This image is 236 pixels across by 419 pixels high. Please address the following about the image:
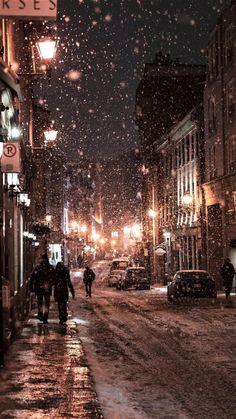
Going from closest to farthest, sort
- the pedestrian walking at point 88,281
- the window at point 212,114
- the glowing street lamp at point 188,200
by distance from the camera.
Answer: the pedestrian walking at point 88,281 < the window at point 212,114 < the glowing street lamp at point 188,200

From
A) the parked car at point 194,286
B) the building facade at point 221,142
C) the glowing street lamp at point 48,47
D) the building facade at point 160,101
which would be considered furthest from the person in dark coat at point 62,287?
the building facade at point 160,101

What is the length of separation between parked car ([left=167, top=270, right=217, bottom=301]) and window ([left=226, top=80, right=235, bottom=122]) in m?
13.0

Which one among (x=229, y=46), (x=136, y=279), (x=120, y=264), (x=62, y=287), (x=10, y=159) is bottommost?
(x=136, y=279)

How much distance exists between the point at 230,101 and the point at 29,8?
32.2 metres

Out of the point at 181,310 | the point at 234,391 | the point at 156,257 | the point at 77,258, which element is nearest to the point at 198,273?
the point at 181,310

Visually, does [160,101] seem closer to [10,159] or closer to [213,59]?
[213,59]

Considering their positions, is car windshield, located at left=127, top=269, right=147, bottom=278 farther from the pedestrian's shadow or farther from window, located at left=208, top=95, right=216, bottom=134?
the pedestrian's shadow

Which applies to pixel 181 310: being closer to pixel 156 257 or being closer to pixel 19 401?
pixel 19 401

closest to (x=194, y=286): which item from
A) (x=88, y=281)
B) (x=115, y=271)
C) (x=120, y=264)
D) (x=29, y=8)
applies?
(x=88, y=281)

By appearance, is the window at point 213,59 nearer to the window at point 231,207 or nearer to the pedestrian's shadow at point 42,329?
the window at point 231,207

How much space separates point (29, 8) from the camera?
9477 millimetres

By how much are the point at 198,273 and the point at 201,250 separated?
58.0 ft

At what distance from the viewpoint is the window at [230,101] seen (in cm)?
4009

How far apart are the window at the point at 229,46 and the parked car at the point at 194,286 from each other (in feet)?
50.0
